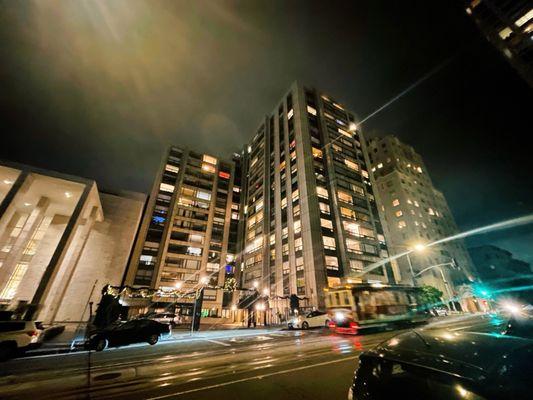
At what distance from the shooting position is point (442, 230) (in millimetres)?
67688

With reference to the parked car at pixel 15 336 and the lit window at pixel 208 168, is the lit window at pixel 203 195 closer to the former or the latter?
the lit window at pixel 208 168

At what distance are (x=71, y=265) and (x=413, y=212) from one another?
76.4m

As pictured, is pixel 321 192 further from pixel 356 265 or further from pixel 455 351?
pixel 455 351

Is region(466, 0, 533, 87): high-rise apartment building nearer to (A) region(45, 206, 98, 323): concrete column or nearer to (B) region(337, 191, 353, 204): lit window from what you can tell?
(B) region(337, 191, 353, 204): lit window

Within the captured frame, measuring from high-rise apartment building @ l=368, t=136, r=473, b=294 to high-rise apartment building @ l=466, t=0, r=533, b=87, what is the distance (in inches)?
1248

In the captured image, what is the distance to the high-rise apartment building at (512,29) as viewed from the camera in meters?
31.7

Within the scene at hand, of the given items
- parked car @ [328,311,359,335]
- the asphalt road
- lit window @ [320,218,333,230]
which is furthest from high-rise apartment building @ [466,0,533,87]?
the asphalt road

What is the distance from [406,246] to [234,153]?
216 ft

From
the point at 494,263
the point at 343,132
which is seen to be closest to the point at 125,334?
the point at 343,132

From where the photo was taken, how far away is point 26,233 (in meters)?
26.3

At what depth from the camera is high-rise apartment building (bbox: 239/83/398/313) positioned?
36.1 m

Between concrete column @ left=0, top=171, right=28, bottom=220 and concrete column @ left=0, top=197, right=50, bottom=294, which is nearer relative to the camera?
concrete column @ left=0, top=171, right=28, bottom=220

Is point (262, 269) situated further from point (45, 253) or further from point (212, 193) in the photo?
point (45, 253)

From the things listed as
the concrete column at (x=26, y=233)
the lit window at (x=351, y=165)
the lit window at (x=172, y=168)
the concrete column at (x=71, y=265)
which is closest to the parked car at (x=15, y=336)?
→ the concrete column at (x=71, y=265)
